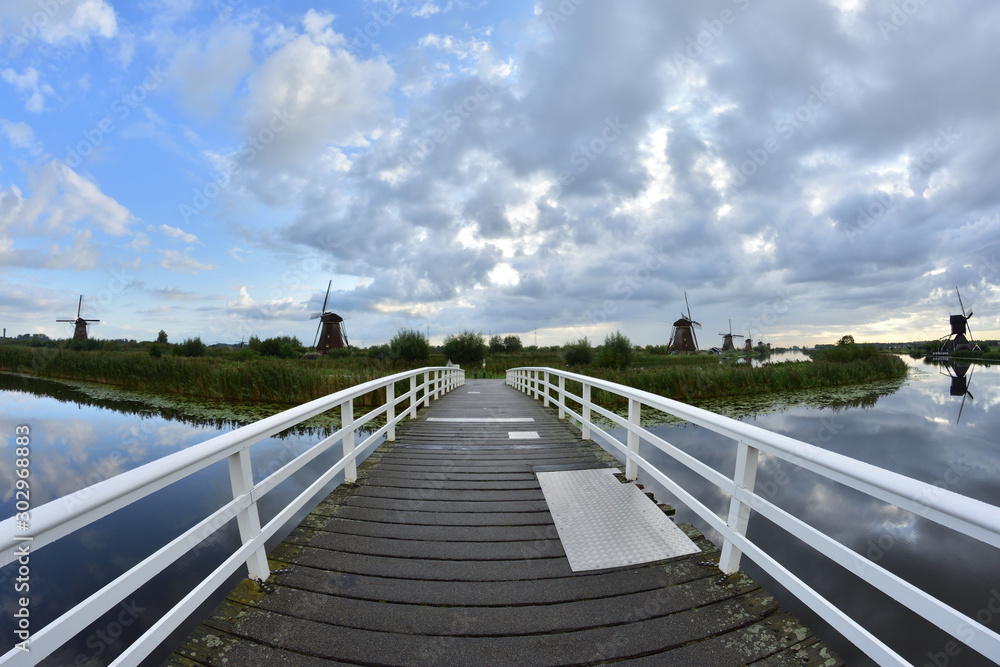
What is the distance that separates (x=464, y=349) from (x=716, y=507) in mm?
27137

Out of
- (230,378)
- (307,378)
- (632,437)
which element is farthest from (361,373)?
(632,437)

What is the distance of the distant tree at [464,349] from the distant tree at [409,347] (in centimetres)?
Answer: 602

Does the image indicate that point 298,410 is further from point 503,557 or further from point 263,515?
point 263,515

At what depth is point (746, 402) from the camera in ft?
45.7

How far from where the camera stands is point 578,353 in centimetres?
3055

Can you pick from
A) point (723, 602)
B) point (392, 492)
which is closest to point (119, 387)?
point (392, 492)

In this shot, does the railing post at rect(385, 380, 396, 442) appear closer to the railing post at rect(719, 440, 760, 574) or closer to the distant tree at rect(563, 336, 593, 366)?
the railing post at rect(719, 440, 760, 574)

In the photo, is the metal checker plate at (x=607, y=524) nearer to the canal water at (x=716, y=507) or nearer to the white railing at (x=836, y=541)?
the white railing at (x=836, y=541)

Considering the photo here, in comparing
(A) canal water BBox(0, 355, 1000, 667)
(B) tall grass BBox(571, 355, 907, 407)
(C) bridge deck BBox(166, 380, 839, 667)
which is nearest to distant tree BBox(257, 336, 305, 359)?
(A) canal water BBox(0, 355, 1000, 667)

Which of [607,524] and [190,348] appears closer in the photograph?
[607,524]

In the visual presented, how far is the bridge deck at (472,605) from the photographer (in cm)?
180

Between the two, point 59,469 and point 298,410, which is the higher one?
point 298,410

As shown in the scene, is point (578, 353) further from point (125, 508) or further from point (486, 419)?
point (125, 508)

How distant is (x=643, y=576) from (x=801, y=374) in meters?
21.2
